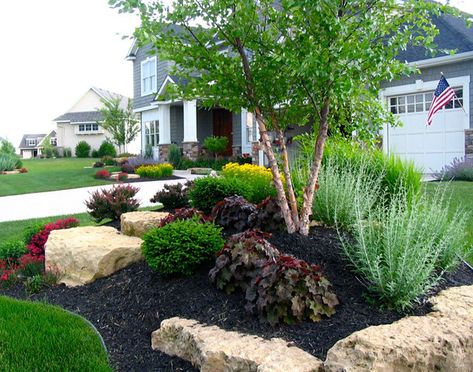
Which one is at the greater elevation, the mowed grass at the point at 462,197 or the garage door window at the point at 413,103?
the garage door window at the point at 413,103

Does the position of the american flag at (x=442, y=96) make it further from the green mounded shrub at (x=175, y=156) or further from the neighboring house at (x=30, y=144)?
the neighboring house at (x=30, y=144)

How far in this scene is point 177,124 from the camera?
2208cm

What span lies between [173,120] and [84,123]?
2197 centimetres

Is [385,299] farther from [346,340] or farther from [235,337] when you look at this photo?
[235,337]

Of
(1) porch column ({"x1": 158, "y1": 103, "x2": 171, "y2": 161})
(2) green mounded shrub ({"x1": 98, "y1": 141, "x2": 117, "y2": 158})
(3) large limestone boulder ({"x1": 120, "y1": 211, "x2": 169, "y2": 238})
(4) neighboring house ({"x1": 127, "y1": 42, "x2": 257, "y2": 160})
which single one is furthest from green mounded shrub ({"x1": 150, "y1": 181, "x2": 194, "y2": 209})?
(2) green mounded shrub ({"x1": 98, "y1": 141, "x2": 117, "y2": 158})

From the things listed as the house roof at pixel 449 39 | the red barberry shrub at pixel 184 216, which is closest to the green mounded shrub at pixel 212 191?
the red barberry shrub at pixel 184 216

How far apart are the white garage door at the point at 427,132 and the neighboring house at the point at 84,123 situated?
29.6m

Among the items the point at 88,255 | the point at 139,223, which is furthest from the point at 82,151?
the point at 88,255

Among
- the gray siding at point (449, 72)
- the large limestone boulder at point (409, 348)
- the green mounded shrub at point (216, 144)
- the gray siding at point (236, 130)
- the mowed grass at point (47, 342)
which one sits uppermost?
the gray siding at point (449, 72)

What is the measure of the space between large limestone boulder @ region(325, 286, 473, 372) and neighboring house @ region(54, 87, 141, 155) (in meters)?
38.9

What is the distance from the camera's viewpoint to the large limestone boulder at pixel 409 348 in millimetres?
2607

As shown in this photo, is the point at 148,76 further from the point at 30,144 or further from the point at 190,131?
the point at 30,144

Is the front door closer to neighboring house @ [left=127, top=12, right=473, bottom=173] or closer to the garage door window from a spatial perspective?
neighboring house @ [left=127, top=12, right=473, bottom=173]

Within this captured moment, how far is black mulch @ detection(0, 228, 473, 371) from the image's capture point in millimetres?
3166
